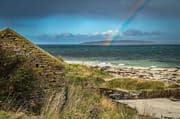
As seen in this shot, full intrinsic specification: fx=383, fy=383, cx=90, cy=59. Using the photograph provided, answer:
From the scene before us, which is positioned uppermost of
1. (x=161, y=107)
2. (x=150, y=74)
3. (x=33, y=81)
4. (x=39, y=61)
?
(x=39, y=61)

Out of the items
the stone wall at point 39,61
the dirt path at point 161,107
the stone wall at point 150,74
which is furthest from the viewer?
the stone wall at point 150,74

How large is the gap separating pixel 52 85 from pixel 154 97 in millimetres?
7990

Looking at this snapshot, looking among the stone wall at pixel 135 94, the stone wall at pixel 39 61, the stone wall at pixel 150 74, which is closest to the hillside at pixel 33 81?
the stone wall at pixel 39 61

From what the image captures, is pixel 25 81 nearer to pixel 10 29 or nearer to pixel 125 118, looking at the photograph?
pixel 10 29

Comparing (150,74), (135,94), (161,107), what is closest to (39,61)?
(161,107)

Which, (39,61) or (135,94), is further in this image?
(135,94)

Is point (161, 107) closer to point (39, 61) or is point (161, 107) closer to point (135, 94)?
point (135, 94)

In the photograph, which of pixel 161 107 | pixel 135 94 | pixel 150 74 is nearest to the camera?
pixel 161 107

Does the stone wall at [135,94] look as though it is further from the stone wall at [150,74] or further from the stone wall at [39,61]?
the stone wall at [150,74]

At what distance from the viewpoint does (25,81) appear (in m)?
11.2

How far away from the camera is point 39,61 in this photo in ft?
41.0

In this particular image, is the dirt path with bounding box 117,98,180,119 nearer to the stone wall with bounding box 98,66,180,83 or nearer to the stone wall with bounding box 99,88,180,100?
the stone wall with bounding box 99,88,180,100

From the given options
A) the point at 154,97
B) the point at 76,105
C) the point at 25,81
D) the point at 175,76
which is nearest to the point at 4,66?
the point at 25,81

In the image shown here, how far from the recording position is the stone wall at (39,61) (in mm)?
12117
